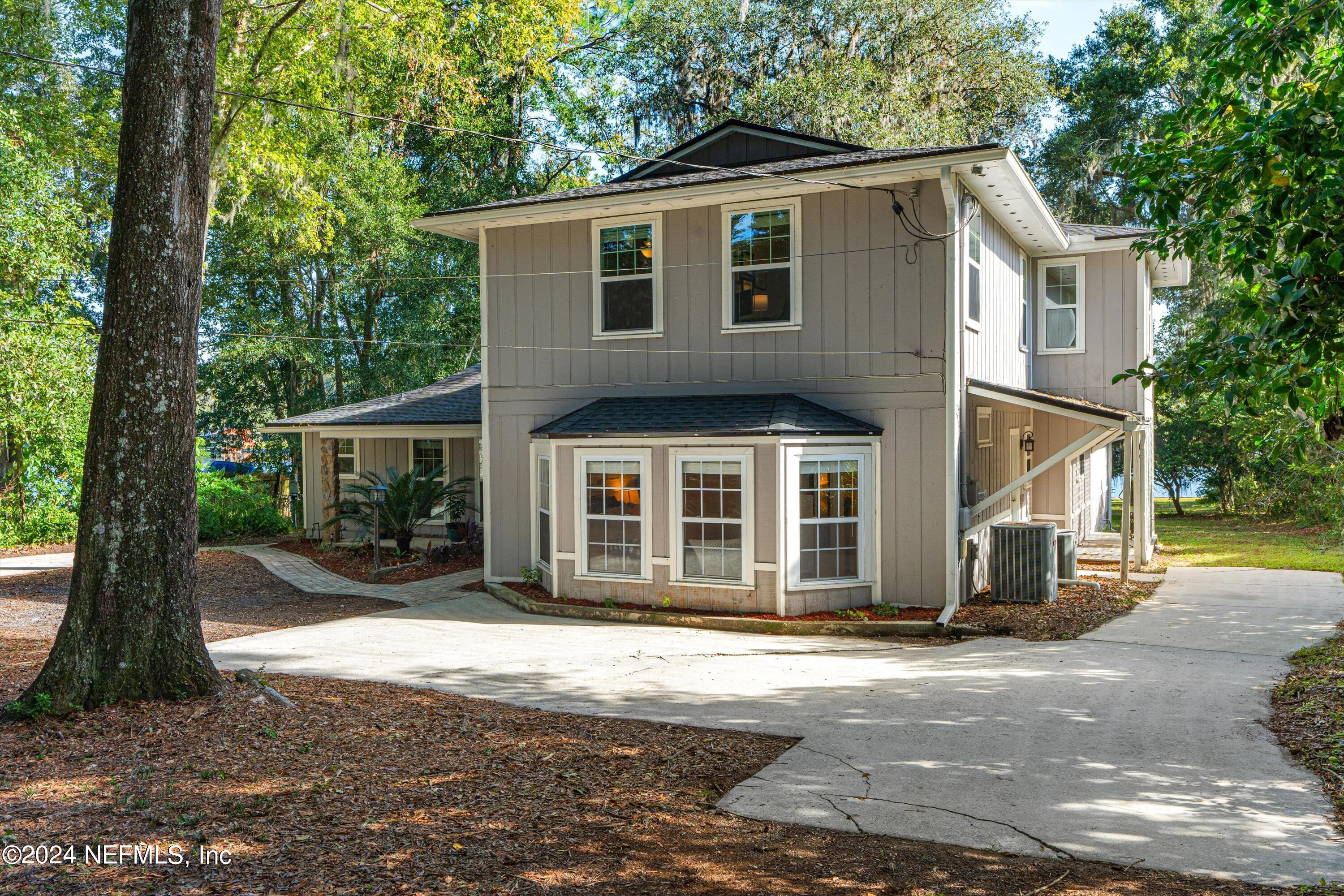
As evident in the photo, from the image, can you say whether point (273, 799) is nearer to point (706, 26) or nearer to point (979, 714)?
point (979, 714)

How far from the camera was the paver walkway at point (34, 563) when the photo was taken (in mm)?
15219

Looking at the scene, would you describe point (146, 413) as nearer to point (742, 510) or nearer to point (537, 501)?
point (742, 510)

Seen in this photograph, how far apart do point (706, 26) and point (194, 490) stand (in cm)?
2693

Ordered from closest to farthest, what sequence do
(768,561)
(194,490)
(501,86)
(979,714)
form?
1. (194,490)
2. (979,714)
3. (768,561)
4. (501,86)

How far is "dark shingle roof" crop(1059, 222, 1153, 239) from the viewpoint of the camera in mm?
14092

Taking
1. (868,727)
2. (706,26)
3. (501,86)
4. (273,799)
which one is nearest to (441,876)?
(273,799)

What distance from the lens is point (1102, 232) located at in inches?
588

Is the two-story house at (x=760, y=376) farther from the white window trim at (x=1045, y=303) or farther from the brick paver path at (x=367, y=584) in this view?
the white window trim at (x=1045, y=303)

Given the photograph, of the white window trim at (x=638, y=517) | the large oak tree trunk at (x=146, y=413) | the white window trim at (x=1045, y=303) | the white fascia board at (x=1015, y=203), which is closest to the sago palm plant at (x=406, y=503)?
the white window trim at (x=638, y=517)

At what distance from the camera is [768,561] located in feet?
34.4

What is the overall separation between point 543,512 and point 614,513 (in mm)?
1496

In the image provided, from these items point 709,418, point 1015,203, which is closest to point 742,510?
point 709,418

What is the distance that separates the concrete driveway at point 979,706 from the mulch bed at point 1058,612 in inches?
10.0

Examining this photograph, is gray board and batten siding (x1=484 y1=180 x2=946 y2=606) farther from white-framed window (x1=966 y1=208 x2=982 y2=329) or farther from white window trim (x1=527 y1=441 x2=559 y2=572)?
white-framed window (x1=966 y1=208 x2=982 y2=329)
